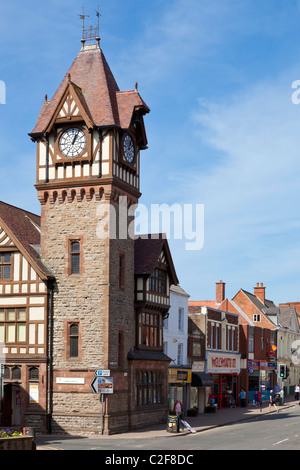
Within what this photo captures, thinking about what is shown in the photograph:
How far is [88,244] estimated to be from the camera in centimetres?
3875

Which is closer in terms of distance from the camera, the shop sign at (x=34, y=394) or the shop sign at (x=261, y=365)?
the shop sign at (x=34, y=394)

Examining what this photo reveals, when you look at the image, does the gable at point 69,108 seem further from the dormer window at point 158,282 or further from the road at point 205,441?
the road at point 205,441

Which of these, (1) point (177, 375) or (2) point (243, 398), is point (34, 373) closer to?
(1) point (177, 375)

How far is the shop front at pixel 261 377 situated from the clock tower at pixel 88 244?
A: 30879 mm

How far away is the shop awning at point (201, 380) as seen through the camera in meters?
52.8

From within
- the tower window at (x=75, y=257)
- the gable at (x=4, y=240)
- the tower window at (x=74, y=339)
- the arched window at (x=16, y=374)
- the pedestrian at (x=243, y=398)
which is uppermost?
the gable at (x=4, y=240)

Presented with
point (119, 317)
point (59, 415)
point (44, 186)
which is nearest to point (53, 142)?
point (44, 186)

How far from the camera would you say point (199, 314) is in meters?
56.4

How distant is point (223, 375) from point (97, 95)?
3045 centimetres

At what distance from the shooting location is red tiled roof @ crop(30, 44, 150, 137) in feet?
130

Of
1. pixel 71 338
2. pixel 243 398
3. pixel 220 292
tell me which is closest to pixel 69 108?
pixel 71 338

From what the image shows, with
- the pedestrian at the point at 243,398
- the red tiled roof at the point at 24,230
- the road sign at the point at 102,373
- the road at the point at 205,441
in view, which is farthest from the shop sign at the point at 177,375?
the pedestrian at the point at 243,398

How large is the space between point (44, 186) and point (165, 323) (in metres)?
14.1

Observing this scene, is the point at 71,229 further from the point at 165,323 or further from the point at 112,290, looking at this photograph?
the point at 165,323
